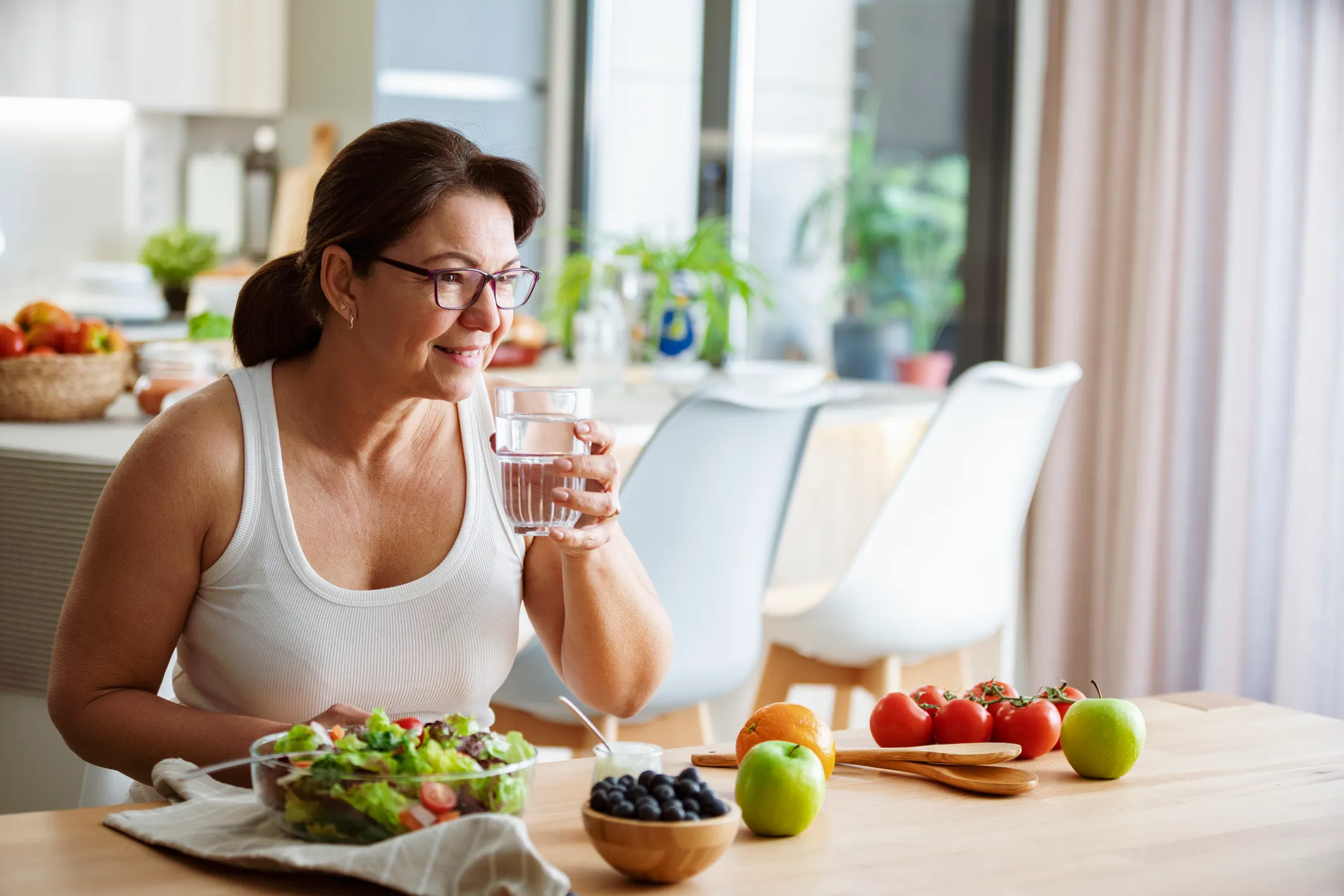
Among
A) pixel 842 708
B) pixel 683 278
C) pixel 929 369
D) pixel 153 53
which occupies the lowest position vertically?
pixel 842 708

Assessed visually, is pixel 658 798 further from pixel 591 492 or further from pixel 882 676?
pixel 882 676

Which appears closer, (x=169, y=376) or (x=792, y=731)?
(x=792, y=731)

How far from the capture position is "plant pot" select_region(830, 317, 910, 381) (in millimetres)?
4258

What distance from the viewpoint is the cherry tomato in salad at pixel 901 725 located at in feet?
4.75

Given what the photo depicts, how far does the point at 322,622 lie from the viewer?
1539mm

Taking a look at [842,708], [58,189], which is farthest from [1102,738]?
[58,189]

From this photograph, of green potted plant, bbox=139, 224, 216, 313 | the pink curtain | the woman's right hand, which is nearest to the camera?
the woman's right hand

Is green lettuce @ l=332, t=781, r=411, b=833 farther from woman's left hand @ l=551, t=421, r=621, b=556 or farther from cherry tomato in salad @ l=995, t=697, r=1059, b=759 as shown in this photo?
cherry tomato in salad @ l=995, t=697, r=1059, b=759

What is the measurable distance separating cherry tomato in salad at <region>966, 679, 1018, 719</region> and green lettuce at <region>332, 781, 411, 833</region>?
658 millimetres

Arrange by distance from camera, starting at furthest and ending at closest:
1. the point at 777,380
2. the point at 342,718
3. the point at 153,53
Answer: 1. the point at 153,53
2. the point at 777,380
3. the point at 342,718

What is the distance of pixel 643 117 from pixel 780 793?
4.29 m

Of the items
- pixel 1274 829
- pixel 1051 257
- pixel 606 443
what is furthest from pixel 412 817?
pixel 1051 257

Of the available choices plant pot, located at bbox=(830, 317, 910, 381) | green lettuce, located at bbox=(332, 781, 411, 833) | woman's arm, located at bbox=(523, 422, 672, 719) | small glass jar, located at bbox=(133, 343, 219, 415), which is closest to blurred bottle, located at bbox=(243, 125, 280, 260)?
plant pot, located at bbox=(830, 317, 910, 381)

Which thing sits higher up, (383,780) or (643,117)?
(643,117)
